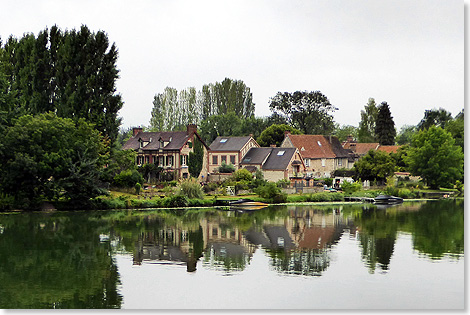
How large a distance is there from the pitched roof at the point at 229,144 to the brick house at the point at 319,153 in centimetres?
636

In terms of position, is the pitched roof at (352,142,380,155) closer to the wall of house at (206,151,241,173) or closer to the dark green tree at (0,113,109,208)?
the wall of house at (206,151,241,173)

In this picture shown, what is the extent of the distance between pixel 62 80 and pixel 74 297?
30.5m

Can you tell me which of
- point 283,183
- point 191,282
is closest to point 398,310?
point 191,282

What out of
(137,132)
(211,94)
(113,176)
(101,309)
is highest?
(211,94)

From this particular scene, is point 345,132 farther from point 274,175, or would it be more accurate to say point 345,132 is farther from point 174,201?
point 174,201

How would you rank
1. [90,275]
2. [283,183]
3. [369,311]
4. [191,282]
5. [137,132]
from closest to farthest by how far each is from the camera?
[369,311] → [191,282] → [90,275] → [283,183] → [137,132]

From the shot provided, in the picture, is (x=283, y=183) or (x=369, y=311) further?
(x=283, y=183)

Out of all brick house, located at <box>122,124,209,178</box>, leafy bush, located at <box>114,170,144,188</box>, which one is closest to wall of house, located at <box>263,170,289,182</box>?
brick house, located at <box>122,124,209,178</box>

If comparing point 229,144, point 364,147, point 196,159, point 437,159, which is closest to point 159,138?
point 196,159

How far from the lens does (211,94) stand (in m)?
88.2

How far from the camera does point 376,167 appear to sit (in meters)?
57.8

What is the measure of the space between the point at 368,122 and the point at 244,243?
7381 cm

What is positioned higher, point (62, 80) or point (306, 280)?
point (62, 80)

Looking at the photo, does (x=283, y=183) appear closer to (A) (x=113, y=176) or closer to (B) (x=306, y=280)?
(A) (x=113, y=176)
